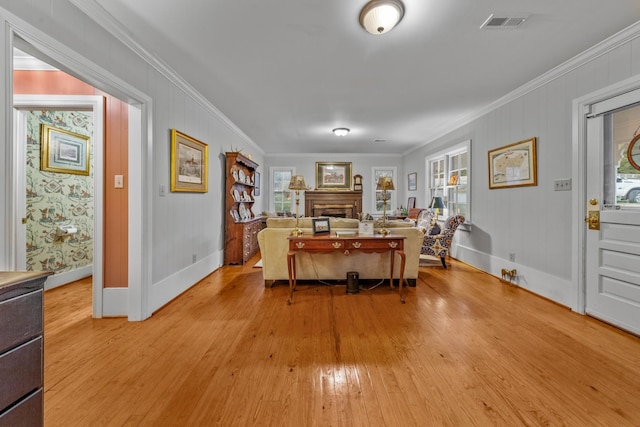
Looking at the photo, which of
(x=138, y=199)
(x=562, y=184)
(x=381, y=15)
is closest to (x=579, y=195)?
(x=562, y=184)

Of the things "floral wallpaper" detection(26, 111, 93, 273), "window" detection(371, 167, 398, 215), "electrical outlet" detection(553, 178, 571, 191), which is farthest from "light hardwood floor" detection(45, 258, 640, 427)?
"window" detection(371, 167, 398, 215)

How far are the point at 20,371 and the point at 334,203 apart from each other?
6.65 metres

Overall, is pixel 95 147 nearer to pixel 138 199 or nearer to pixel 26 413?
pixel 138 199

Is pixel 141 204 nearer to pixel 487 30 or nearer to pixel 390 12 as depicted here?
pixel 390 12

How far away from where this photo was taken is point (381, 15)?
187cm

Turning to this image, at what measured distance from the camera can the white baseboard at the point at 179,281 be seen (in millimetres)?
2672

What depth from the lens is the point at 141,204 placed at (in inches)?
96.6

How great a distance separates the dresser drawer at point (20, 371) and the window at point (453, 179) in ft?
16.5

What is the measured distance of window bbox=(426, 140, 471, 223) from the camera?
4.59 meters

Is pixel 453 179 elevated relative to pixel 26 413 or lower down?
elevated

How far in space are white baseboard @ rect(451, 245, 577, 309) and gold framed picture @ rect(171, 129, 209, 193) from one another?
435 cm

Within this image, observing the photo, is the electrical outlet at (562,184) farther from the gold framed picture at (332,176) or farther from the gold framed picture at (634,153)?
the gold framed picture at (332,176)

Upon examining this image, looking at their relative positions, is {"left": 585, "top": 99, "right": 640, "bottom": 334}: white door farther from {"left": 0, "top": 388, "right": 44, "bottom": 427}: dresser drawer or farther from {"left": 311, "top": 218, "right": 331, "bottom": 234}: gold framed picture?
{"left": 0, "top": 388, "right": 44, "bottom": 427}: dresser drawer

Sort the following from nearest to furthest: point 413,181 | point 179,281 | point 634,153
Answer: point 634,153, point 179,281, point 413,181
